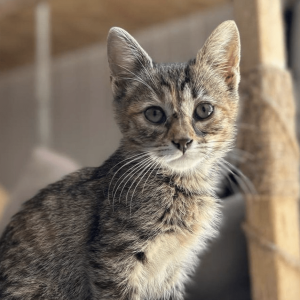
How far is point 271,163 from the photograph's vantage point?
1019 mm

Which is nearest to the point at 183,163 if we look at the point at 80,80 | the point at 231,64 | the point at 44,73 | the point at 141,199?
the point at 141,199

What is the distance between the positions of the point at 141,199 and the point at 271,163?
1.14 feet

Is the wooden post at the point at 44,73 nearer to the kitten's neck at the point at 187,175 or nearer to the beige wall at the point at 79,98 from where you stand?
the beige wall at the point at 79,98

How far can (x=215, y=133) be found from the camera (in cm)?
86

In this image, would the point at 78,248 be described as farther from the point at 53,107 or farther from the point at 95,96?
the point at 53,107

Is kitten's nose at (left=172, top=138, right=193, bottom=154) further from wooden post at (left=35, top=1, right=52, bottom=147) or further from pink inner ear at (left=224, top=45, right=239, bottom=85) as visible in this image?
wooden post at (left=35, top=1, right=52, bottom=147)

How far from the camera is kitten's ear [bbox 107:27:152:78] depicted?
82 centimetres

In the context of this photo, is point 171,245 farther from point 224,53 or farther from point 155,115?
point 224,53

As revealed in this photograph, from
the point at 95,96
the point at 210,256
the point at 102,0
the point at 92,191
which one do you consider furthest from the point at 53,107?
the point at 92,191

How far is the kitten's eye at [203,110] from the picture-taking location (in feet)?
2.79

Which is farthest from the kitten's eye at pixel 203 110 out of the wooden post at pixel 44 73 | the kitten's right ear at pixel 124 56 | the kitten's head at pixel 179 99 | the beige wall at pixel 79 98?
the wooden post at pixel 44 73

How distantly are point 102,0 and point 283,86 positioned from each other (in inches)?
40.9

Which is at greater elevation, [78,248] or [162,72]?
[162,72]

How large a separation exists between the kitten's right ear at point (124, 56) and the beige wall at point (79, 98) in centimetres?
71
